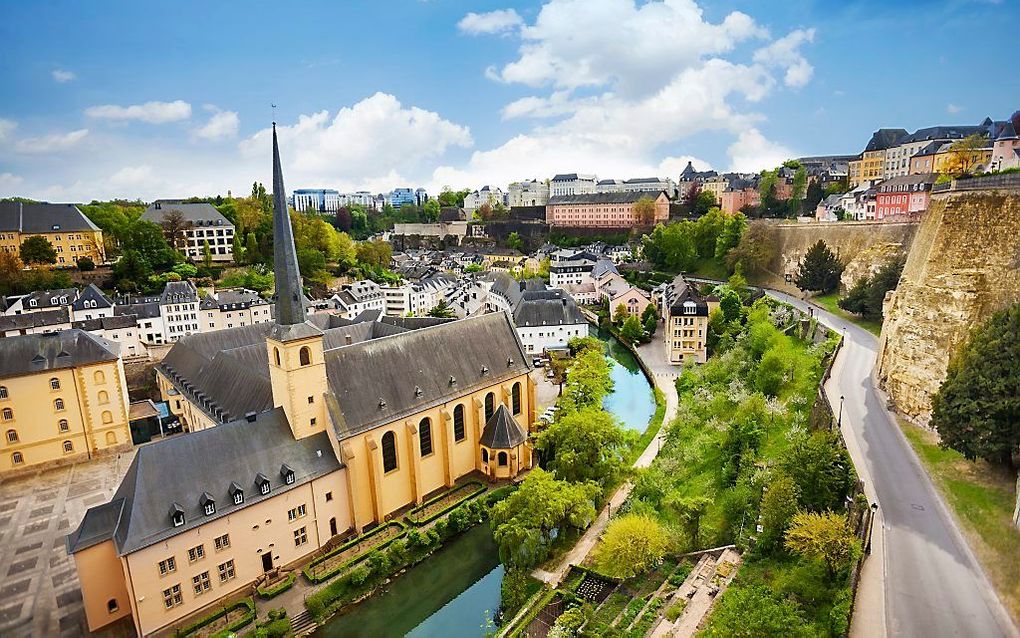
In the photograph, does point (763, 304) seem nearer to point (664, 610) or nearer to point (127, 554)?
point (664, 610)

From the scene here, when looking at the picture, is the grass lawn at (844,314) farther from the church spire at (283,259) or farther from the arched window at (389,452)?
the church spire at (283,259)

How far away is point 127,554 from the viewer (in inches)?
808

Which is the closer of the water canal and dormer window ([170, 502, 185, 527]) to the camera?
dormer window ([170, 502, 185, 527])

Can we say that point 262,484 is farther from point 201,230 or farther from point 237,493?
point 201,230

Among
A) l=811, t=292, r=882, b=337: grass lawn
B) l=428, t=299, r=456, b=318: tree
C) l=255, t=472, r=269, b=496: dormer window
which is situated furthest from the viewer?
l=428, t=299, r=456, b=318: tree

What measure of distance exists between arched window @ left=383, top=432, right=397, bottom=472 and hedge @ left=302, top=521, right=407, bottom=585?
296 cm

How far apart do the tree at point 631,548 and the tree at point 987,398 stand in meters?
13.3

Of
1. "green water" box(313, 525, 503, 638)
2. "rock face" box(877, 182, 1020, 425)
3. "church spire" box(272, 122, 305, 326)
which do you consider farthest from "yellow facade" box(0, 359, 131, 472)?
"rock face" box(877, 182, 1020, 425)

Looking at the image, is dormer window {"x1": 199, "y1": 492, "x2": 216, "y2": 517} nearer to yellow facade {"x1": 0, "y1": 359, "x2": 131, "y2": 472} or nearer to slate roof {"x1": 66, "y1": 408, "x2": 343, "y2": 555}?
slate roof {"x1": 66, "y1": 408, "x2": 343, "y2": 555}

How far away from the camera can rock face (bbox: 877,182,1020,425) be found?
2691 centimetres

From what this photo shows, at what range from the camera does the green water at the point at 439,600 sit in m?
23.8

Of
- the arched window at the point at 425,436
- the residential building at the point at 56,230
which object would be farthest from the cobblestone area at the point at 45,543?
the residential building at the point at 56,230

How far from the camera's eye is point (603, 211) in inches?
5039

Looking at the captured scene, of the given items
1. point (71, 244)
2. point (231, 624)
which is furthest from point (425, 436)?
point (71, 244)
